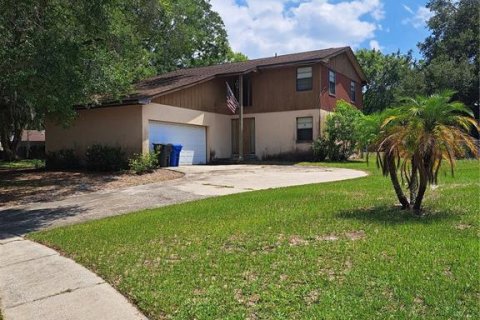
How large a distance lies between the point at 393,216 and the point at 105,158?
14.7 meters

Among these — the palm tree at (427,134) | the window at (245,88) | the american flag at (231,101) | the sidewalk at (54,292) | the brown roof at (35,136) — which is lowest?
the sidewalk at (54,292)

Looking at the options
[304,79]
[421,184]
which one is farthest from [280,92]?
[421,184]

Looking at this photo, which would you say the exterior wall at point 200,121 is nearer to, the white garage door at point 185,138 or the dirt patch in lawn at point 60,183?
the white garage door at point 185,138

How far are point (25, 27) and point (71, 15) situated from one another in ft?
4.24

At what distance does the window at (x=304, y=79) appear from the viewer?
2441 cm

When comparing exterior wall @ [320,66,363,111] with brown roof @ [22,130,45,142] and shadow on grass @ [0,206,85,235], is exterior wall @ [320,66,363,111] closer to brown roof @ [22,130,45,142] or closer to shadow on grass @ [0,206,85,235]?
shadow on grass @ [0,206,85,235]

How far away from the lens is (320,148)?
23.7 metres

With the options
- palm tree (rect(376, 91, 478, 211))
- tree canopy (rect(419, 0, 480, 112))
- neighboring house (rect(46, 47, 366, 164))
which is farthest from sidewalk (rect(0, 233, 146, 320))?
tree canopy (rect(419, 0, 480, 112))

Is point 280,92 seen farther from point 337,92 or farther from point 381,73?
point 381,73

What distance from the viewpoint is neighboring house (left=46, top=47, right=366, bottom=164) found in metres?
20.6

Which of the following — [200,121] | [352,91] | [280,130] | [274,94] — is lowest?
[280,130]

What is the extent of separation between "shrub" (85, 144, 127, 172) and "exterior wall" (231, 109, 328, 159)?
27.1 feet

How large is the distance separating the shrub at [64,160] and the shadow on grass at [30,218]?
995 centimetres

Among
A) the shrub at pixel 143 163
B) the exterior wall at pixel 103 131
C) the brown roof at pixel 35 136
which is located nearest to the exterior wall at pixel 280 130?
the exterior wall at pixel 103 131
